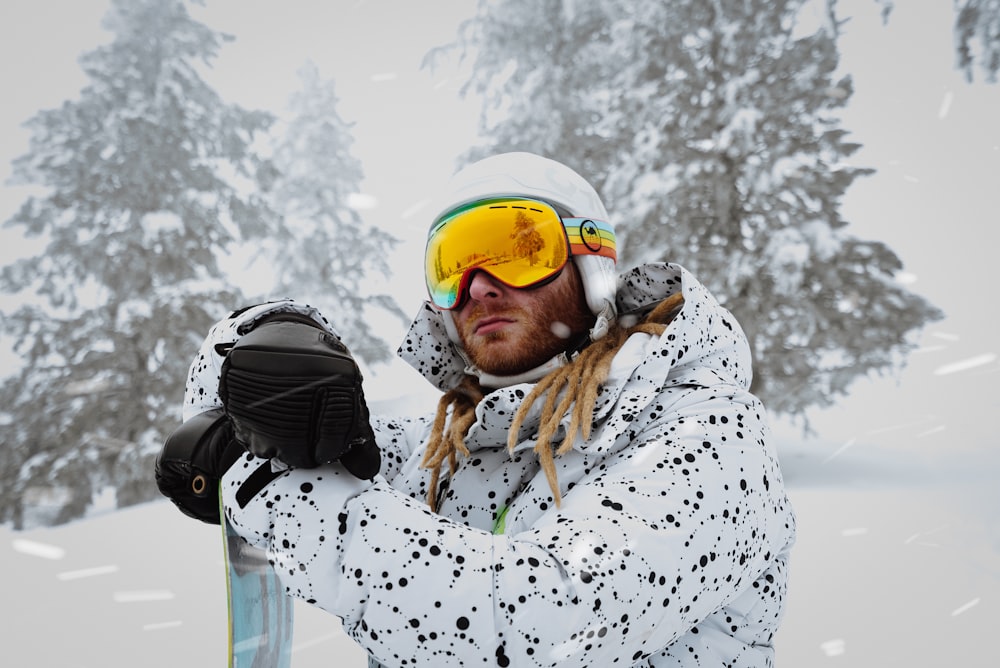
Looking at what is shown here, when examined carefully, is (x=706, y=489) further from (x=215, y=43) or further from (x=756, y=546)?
(x=215, y=43)

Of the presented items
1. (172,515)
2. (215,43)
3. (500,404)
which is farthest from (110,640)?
(215,43)

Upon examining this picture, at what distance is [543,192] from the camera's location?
6.27ft

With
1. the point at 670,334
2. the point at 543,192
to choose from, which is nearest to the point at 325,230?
the point at 543,192

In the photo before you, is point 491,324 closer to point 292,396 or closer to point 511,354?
point 511,354

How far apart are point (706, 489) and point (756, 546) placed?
0.63 feet

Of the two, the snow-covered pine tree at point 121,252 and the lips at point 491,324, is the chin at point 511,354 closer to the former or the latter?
the lips at point 491,324

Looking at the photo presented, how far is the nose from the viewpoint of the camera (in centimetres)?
181

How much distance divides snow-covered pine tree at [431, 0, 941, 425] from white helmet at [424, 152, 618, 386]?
5360 mm

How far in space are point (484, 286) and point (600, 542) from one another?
2.97ft

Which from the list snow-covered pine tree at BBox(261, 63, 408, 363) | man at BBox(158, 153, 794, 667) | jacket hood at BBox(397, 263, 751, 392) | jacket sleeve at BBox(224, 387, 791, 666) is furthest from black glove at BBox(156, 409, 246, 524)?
snow-covered pine tree at BBox(261, 63, 408, 363)

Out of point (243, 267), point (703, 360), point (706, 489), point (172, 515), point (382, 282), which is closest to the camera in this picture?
point (706, 489)

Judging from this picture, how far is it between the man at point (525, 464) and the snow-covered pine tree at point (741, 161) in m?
5.56

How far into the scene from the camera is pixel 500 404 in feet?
5.15

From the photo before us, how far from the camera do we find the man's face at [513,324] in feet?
5.96
